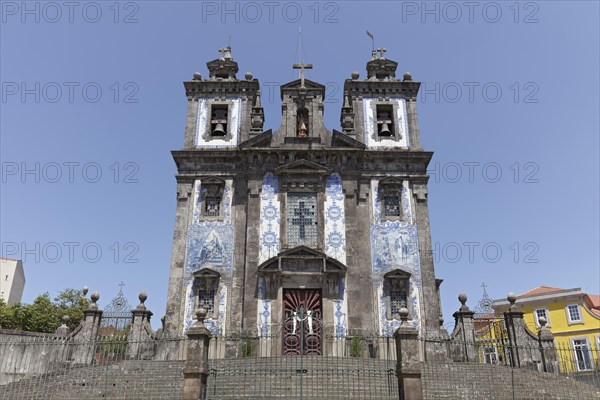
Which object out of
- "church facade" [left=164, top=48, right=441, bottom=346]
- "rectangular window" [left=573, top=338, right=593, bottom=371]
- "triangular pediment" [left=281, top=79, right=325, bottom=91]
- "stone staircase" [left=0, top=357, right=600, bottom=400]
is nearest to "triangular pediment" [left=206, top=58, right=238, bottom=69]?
"church facade" [left=164, top=48, right=441, bottom=346]

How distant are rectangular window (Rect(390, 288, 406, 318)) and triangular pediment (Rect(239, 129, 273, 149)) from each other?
808 cm

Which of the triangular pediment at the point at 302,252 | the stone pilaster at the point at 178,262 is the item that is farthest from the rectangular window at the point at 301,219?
the stone pilaster at the point at 178,262

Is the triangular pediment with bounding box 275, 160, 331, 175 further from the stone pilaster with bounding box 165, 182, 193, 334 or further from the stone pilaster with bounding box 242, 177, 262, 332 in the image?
the stone pilaster with bounding box 165, 182, 193, 334

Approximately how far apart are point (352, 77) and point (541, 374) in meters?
15.0

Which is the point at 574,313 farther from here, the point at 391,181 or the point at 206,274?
the point at 206,274

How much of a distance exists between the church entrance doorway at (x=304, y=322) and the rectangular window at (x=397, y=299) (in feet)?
9.13

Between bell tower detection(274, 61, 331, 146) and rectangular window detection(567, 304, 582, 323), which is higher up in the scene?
bell tower detection(274, 61, 331, 146)

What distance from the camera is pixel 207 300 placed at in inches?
773

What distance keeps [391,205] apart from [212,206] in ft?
24.7

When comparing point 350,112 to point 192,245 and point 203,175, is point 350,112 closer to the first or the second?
point 203,175

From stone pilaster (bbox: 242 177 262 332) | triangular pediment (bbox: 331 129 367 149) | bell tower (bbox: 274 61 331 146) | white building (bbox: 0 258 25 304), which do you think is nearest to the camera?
stone pilaster (bbox: 242 177 262 332)

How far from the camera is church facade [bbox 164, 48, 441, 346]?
19281mm

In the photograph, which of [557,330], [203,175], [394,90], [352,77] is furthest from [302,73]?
[557,330]

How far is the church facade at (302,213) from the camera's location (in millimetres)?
19281
